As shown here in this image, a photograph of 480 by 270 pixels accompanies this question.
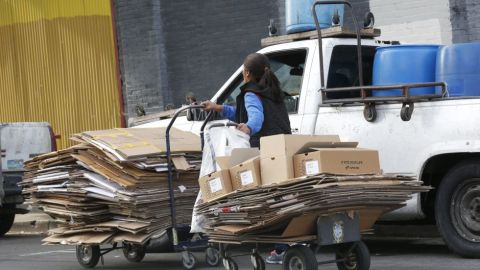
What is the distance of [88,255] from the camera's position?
9.48 m

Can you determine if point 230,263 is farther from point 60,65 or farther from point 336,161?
point 60,65

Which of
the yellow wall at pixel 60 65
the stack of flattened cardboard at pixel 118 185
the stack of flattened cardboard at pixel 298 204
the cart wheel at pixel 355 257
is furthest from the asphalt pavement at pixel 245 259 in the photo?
the yellow wall at pixel 60 65

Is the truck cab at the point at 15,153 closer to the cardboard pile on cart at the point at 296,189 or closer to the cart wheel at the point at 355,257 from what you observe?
the cardboard pile on cart at the point at 296,189

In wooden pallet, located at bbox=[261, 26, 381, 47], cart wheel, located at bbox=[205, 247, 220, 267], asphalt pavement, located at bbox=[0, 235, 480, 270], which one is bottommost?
asphalt pavement, located at bbox=[0, 235, 480, 270]

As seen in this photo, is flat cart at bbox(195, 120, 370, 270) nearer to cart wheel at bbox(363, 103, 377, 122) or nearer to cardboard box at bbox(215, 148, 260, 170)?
cardboard box at bbox(215, 148, 260, 170)

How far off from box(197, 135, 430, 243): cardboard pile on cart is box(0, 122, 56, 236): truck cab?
258 inches

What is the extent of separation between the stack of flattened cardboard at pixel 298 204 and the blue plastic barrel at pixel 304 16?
322cm

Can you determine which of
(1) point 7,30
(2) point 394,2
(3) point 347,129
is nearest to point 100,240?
(3) point 347,129

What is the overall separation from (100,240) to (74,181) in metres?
0.65

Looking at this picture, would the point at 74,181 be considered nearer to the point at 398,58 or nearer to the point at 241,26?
the point at 398,58

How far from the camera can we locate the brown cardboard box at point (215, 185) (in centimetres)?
761

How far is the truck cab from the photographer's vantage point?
44.7 feet

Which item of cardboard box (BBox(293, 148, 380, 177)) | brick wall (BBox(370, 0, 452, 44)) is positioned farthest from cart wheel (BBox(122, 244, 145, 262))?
brick wall (BBox(370, 0, 452, 44))

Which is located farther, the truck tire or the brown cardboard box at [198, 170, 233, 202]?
the truck tire
